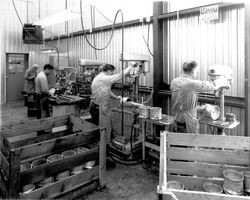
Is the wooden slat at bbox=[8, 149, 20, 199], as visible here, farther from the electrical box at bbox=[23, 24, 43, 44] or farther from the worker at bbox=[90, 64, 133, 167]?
the electrical box at bbox=[23, 24, 43, 44]

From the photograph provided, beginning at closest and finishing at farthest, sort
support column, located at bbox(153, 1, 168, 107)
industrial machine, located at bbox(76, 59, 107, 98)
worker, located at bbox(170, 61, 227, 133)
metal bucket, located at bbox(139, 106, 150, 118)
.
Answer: worker, located at bbox(170, 61, 227, 133)
metal bucket, located at bbox(139, 106, 150, 118)
support column, located at bbox(153, 1, 168, 107)
industrial machine, located at bbox(76, 59, 107, 98)

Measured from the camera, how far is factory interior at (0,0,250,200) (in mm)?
1836

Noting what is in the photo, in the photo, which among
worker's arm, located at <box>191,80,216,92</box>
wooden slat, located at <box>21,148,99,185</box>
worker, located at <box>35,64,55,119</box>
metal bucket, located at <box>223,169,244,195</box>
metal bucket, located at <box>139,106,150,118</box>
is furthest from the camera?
worker, located at <box>35,64,55,119</box>

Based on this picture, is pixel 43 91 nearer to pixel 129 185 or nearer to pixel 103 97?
pixel 103 97

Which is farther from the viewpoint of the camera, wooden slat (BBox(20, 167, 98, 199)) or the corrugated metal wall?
the corrugated metal wall

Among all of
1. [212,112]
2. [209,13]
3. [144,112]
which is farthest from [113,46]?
[212,112]

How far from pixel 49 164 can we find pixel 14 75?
20.8 feet

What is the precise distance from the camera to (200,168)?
1.86 m

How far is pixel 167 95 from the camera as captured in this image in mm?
3559

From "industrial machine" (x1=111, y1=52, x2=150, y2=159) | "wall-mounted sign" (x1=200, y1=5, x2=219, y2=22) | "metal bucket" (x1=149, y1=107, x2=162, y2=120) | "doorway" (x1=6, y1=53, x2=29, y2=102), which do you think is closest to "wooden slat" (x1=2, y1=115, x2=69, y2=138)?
"industrial machine" (x1=111, y1=52, x2=150, y2=159)

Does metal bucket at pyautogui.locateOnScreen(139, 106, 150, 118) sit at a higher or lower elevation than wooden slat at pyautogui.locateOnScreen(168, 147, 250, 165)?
higher

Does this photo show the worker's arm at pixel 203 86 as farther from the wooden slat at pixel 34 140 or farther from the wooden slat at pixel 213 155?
the wooden slat at pixel 34 140

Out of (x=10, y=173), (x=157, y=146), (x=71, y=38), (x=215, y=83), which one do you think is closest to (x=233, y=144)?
(x=215, y=83)

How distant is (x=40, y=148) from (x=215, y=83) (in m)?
1.76
